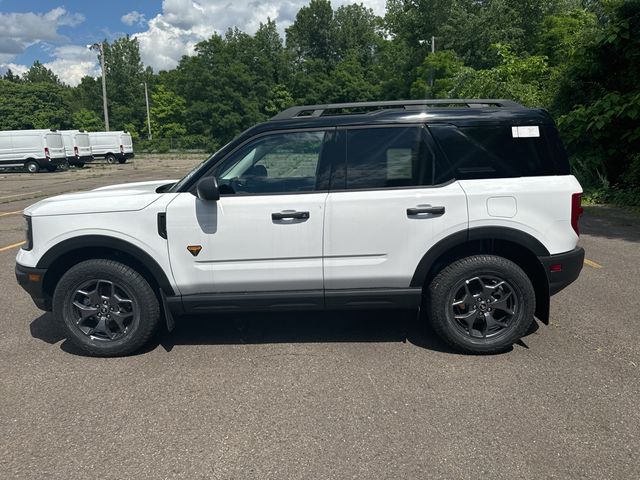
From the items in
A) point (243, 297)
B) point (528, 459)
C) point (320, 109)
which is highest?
point (320, 109)

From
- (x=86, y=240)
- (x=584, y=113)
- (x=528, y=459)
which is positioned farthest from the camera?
(x=584, y=113)

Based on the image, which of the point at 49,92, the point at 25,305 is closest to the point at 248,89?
the point at 49,92

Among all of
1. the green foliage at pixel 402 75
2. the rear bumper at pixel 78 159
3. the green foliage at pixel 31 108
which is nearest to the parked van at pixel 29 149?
the rear bumper at pixel 78 159

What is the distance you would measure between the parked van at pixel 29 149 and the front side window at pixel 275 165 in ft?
90.5

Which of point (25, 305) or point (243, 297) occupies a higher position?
point (243, 297)

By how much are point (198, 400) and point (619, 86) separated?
39.9 feet

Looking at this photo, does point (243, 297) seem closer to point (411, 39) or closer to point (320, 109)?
point (320, 109)

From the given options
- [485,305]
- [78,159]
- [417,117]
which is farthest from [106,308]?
[78,159]

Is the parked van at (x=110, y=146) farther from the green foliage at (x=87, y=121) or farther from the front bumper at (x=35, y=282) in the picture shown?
the green foliage at (x=87, y=121)

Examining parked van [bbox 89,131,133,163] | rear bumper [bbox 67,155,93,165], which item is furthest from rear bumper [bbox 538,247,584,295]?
parked van [bbox 89,131,133,163]

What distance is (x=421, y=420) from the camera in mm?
2986

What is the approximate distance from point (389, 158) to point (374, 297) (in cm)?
105

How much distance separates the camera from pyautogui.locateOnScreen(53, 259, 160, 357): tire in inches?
150

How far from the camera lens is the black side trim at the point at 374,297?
12.4 feet
